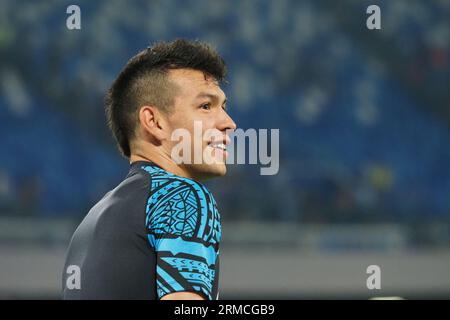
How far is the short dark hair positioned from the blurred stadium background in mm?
5483

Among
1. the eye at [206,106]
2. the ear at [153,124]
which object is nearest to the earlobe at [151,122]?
the ear at [153,124]

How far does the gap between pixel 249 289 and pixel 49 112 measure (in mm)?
2767

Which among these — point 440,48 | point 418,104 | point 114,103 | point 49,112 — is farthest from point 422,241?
point 114,103

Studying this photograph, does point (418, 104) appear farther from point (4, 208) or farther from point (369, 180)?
point (4, 208)

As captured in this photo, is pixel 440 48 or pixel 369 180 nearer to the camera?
pixel 369 180

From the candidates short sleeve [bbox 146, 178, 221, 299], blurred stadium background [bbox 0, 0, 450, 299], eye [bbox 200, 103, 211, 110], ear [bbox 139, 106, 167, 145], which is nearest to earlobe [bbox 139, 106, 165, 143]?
ear [bbox 139, 106, 167, 145]

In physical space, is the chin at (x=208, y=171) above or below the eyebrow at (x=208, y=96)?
below

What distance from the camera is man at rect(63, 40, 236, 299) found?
1498 millimetres

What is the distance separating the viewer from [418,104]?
8.45 meters

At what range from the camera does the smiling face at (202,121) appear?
5.70ft

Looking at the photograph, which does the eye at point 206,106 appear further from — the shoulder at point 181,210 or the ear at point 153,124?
the shoulder at point 181,210

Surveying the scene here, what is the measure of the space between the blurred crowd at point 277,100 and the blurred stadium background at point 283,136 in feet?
0.05

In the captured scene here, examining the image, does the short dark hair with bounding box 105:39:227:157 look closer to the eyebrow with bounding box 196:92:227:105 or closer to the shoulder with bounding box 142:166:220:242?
the eyebrow with bounding box 196:92:227:105
